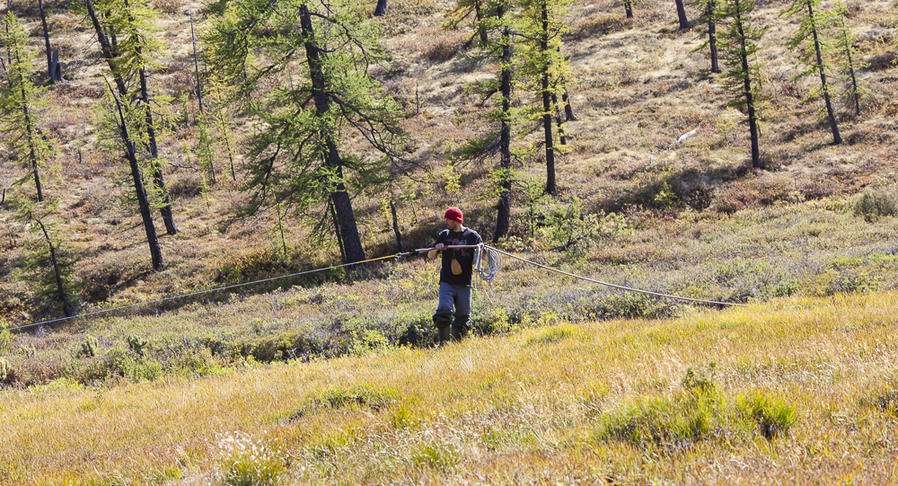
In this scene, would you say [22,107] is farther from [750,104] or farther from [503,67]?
[750,104]

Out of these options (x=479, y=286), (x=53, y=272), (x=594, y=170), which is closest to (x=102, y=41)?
(x=53, y=272)

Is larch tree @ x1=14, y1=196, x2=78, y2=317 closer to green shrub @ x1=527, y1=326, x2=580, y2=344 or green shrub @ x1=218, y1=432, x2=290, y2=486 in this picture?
green shrub @ x1=527, y1=326, x2=580, y2=344

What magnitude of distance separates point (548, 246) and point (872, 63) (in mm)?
30320

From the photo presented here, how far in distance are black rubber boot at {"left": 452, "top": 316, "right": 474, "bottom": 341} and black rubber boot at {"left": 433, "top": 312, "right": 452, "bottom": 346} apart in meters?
0.17

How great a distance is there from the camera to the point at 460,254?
26.1 ft

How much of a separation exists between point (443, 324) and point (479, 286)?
6.39 m

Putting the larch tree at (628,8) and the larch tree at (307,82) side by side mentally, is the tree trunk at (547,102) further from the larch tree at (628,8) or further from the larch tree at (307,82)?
the larch tree at (628,8)

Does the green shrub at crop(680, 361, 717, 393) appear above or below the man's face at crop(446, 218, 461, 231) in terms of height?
below

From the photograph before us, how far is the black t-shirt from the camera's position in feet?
26.1

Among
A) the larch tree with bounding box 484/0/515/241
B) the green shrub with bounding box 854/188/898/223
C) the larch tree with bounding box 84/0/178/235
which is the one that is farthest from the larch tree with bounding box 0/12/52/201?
the green shrub with bounding box 854/188/898/223

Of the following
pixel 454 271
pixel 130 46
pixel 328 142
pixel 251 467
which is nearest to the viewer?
pixel 251 467

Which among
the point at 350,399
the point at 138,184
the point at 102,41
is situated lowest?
the point at 350,399

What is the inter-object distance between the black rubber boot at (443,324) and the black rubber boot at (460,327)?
17 centimetres

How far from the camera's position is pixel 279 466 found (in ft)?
11.6
